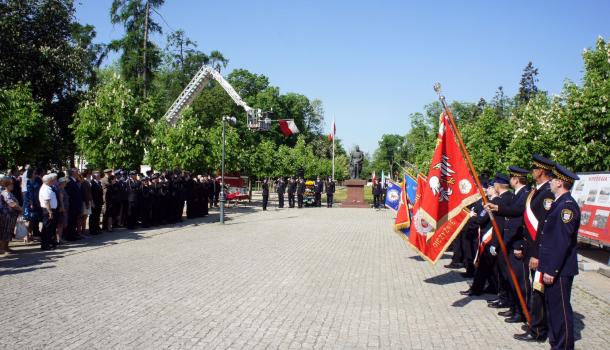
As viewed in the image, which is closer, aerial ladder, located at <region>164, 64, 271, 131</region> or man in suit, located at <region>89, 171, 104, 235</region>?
man in suit, located at <region>89, 171, 104, 235</region>

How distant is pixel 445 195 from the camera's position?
8.06 metres

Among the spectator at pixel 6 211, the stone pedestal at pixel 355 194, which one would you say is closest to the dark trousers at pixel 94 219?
the spectator at pixel 6 211

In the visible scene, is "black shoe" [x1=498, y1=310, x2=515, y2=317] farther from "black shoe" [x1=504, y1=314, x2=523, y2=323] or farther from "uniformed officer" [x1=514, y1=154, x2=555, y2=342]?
"uniformed officer" [x1=514, y1=154, x2=555, y2=342]

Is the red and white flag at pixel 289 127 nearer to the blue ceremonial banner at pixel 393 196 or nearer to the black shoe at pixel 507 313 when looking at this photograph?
the blue ceremonial banner at pixel 393 196

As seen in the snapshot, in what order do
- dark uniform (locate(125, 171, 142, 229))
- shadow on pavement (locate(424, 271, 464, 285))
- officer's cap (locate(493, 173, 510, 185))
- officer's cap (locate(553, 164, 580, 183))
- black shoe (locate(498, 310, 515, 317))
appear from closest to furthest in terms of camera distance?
officer's cap (locate(553, 164, 580, 183)) < black shoe (locate(498, 310, 515, 317)) < officer's cap (locate(493, 173, 510, 185)) < shadow on pavement (locate(424, 271, 464, 285)) < dark uniform (locate(125, 171, 142, 229))

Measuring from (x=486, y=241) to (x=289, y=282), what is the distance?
11.2 ft

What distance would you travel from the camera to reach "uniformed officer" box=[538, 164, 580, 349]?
528cm

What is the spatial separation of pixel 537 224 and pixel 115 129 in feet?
60.6

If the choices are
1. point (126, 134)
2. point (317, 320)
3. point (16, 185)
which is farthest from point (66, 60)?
point (317, 320)

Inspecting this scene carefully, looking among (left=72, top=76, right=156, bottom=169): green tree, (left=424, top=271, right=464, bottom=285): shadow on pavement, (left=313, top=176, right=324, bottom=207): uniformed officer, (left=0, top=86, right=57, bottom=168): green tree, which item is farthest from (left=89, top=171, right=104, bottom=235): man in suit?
(left=313, top=176, right=324, bottom=207): uniformed officer

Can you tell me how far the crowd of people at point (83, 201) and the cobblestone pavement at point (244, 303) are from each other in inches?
38.8

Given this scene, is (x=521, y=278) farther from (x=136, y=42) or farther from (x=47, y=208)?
(x=136, y=42)

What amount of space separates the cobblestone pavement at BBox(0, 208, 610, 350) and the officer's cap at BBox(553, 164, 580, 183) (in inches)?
77.5

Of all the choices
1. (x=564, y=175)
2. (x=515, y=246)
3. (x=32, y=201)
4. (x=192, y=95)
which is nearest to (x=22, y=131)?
(x=32, y=201)
